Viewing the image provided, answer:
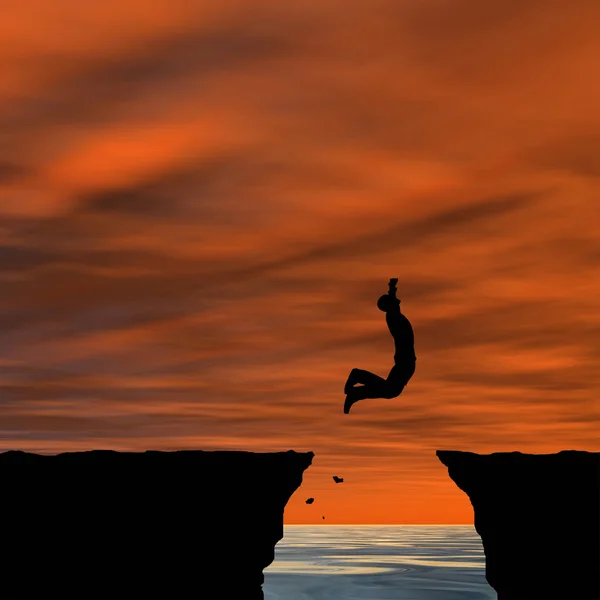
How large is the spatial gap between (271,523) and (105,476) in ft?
8.71

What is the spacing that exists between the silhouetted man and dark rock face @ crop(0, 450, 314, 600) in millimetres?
1789

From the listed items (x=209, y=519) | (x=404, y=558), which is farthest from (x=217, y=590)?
(x=404, y=558)

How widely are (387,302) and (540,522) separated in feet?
13.3

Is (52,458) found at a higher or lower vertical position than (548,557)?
higher

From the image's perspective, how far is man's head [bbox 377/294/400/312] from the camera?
1465 centimetres

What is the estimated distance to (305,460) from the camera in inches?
631

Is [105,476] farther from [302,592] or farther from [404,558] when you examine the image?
[404,558]

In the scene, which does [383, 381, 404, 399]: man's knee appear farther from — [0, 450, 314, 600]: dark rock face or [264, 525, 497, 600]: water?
[264, 525, 497, 600]: water

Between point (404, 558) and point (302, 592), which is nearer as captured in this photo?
→ point (302, 592)

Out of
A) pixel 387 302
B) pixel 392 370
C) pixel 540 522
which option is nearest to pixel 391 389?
pixel 392 370

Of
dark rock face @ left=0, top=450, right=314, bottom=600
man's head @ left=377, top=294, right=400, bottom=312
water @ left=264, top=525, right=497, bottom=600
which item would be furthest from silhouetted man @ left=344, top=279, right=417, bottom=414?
water @ left=264, top=525, right=497, bottom=600

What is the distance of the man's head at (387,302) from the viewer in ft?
48.1

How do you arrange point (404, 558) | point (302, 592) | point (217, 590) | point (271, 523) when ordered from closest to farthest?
1. point (217, 590)
2. point (271, 523)
3. point (302, 592)
4. point (404, 558)

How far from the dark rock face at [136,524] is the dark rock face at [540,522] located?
11.0 feet
